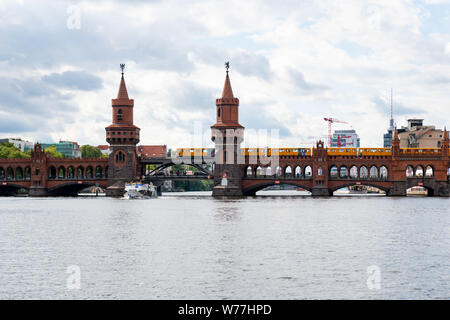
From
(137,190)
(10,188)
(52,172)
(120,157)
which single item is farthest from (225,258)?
(52,172)

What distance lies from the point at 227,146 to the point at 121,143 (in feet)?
72.5

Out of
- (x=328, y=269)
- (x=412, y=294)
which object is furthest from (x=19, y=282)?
(x=412, y=294)

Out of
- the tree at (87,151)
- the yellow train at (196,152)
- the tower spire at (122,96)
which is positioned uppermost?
the tower spire at (122,96)

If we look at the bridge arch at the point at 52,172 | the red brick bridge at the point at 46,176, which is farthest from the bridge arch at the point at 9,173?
the bridge arch at the point at 52,172

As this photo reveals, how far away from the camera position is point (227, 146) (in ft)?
454

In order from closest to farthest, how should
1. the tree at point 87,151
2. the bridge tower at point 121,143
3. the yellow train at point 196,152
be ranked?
1. the bridge tower at point 121,143
2. the yellow train at point 196,152
3. the tree at point 87,151

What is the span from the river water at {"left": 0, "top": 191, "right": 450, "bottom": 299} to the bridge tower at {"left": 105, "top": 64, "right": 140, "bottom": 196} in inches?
2615

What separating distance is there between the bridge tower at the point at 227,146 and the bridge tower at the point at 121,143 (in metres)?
17.2

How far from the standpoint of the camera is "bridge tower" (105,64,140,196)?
14038 cm

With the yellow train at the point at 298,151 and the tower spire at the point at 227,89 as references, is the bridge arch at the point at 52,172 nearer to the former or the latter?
the yellow train at the point at 298,151

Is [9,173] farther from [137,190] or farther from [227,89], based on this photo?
[227,89]

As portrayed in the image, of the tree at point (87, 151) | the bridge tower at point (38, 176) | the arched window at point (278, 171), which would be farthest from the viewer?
the tree at point (87, 151)

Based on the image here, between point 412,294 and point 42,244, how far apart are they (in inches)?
1165

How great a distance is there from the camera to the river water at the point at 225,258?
34.1 meters
